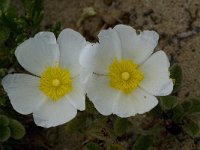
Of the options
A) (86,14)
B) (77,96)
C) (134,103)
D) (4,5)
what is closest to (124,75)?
(134,103)

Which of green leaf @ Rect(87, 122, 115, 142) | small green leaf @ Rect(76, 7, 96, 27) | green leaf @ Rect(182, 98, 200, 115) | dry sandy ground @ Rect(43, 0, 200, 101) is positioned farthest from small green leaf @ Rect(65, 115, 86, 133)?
small green leaf @ Rect(76, 7, 96, 27)

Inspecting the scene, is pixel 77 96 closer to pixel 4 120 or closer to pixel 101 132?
pixel 101 132

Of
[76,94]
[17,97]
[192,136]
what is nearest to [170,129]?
[192,136]

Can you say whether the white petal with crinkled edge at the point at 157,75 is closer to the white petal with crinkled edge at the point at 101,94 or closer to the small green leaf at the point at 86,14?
the white petal with crinkled edge at the point at 101,94

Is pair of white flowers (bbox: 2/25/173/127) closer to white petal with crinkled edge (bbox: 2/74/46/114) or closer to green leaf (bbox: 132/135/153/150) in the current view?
white petal with crinkled edge (bbox: 2/74/46/114)

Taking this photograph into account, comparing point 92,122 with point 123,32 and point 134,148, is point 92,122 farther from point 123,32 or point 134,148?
point 123,32
